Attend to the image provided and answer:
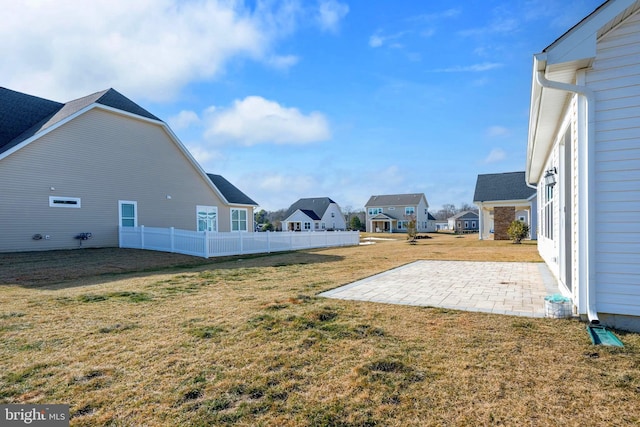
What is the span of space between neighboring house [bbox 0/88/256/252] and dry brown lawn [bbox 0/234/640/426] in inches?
401

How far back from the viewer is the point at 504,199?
24344 mm

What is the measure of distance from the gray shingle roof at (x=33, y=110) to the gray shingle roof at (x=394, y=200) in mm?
42330

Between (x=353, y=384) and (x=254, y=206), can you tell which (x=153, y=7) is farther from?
(x=254, y=206)

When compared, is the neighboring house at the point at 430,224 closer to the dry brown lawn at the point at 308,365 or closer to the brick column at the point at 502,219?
the brick column at the point at 502,219

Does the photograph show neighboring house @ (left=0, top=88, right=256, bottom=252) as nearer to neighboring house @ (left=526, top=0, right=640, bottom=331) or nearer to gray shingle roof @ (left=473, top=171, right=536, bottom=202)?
neighboring house @ (left=526, top=0, right=640, bottom=331)

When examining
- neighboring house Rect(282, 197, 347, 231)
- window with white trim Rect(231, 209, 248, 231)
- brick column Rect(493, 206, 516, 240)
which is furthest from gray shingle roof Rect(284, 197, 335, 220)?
brick column Rect(493, 206, 516, 240)

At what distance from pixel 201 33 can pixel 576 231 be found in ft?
37.2

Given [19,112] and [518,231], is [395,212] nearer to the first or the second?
[518,231]

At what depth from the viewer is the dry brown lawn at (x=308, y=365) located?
234 cm

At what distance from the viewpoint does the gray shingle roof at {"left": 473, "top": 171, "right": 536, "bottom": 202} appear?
79.2 ft

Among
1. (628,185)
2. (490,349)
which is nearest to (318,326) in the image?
(490,349)

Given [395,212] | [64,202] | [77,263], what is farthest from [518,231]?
[395,212]

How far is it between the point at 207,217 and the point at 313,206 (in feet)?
112

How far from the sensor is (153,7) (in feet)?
29.3
